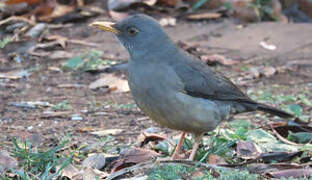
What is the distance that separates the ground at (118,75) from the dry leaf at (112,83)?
87 mm

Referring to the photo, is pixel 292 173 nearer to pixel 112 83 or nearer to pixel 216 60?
pixel 112 83

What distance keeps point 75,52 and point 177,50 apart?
12.1 ft

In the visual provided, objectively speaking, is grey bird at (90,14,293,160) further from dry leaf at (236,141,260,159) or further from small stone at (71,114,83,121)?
small stone at (71,114,83,121)

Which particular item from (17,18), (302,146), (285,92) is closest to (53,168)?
(302,146)

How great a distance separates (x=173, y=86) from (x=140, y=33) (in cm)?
74

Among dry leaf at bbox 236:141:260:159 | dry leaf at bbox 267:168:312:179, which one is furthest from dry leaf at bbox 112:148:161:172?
dry leaf at bbox 267:168:312:179

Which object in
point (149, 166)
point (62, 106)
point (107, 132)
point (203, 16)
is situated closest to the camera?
point (149, 166)

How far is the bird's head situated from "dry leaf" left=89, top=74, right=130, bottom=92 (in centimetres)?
214

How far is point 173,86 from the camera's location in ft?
16.0

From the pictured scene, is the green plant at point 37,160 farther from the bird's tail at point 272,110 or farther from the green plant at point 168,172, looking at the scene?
the bird's tail at point 272,110

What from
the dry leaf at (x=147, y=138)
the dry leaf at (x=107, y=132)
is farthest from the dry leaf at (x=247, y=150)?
the dry leaf at (x=107, y=132)

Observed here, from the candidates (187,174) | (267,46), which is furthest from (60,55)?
(187,174)

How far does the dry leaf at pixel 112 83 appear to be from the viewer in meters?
7.50

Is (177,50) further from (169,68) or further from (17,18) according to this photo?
(17,18)
